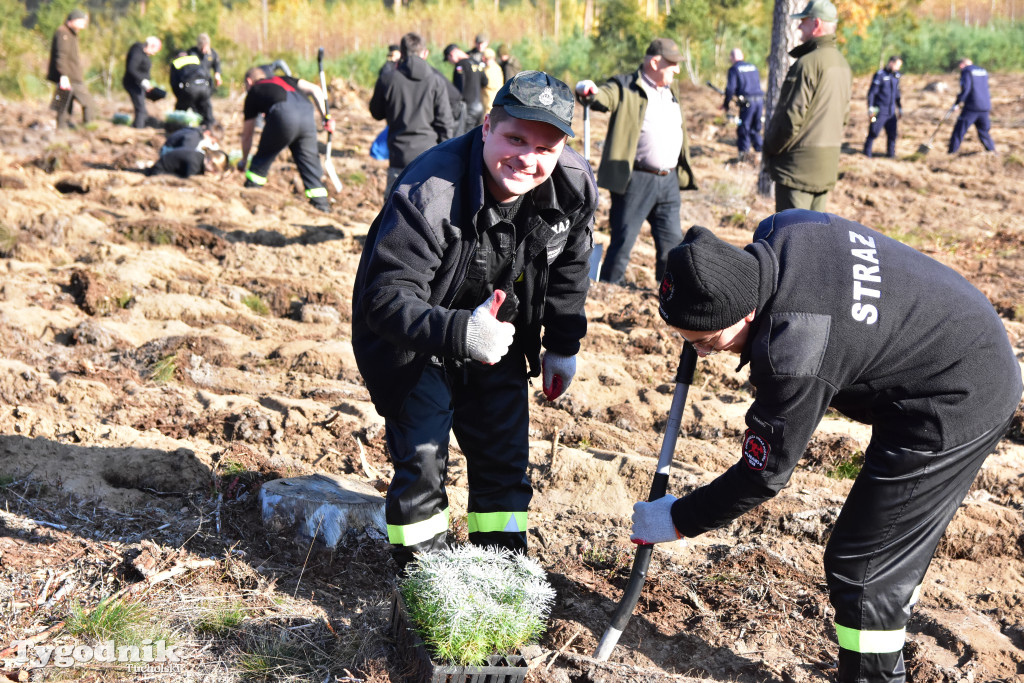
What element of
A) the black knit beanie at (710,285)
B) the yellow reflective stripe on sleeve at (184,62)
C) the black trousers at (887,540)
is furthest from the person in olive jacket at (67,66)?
the black trousers at (887,540)

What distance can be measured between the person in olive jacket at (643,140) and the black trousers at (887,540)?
3.99 metres

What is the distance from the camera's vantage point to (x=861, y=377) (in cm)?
237

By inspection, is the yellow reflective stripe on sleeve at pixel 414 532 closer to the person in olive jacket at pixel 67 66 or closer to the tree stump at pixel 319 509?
the tree stump at pixel 319 509

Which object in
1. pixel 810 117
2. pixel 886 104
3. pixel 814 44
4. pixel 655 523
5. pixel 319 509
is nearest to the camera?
pixel 655 523

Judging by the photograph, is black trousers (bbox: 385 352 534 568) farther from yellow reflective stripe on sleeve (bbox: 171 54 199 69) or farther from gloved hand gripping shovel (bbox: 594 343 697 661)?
yellow reflective stripe on sleeve (bbox: 171 54 199 69)

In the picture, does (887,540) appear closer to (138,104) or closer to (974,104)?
(974,104)

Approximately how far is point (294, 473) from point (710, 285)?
2384 millimetres

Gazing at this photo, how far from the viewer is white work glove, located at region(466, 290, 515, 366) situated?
232 cm

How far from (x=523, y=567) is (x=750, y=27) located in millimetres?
22689

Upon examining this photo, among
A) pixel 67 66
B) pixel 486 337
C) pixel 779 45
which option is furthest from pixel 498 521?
pixel 67 66

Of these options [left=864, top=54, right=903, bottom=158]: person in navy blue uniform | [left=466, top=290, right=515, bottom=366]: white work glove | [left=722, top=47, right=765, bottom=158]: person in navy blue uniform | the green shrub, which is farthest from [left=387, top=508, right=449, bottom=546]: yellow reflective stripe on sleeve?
[left=864, top=54, right=903, bottom=158]: person in navy blue uniform

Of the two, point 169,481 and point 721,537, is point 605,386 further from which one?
point 169,481

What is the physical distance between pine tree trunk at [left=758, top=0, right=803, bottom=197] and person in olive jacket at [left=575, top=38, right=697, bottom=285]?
402 centimetres

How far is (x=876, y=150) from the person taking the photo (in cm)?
1450
